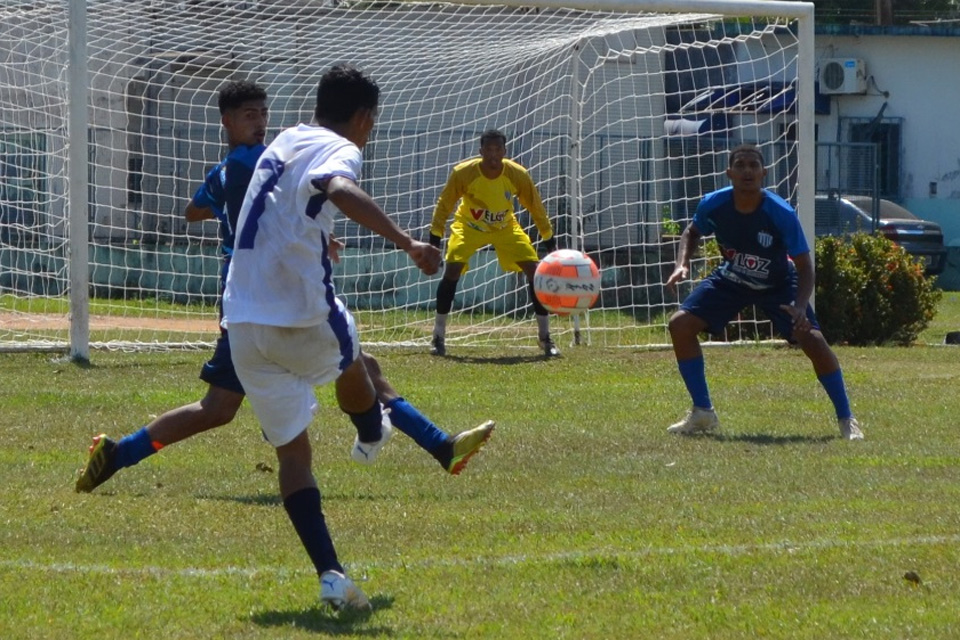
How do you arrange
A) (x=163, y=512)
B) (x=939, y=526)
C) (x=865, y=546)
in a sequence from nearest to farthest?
1. (x=865, y=546)
2. (x=939, y=526)
3. (x=163, y=512)

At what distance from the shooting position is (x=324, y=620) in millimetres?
5039

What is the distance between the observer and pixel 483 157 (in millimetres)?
14133

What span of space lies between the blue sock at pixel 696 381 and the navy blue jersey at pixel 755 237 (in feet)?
1.86

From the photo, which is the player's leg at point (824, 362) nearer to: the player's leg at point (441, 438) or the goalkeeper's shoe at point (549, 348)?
the player's leg at point (441, 438)

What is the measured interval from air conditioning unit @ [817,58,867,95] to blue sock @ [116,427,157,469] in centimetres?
2971

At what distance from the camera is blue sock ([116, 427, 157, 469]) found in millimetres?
7305

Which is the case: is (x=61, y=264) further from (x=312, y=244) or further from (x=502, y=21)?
(x=312, y=244)

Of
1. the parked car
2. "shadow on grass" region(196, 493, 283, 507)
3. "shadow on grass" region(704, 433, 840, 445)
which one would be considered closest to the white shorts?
"shadow on grass" region(196, 493, 283, 507)

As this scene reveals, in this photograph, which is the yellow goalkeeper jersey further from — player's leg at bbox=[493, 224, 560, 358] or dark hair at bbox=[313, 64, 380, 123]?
dark hair at bbox=[313, 64, 380, 123]

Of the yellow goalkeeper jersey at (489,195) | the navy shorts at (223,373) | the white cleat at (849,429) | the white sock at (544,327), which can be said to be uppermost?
the yellow goalkeeper jersey at (489,195)

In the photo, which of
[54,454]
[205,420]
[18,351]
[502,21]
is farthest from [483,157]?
[205,420]

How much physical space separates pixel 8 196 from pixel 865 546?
38.2ft

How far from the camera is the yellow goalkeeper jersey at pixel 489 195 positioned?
563 inches

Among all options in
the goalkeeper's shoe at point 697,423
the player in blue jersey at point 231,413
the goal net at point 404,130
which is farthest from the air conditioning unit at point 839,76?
the player in blue jersey at point 231,413
